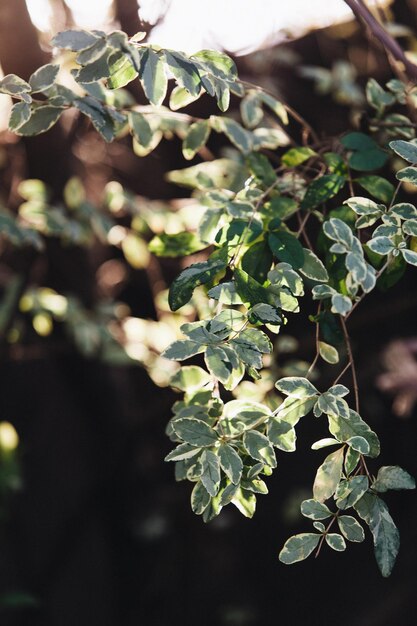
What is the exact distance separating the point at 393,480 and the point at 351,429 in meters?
0.08

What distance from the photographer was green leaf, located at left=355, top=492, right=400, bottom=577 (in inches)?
29.9

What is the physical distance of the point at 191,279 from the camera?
31.8 inches

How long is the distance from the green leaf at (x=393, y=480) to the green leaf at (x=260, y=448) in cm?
13

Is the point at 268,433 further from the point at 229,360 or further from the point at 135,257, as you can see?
the point at 135,257

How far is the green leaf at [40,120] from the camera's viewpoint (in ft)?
3.13

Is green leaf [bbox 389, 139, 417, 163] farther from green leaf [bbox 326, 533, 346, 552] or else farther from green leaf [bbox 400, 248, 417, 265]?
green leaf [bbox 326, 533, 346, 552]

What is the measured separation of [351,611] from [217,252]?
1979 mm

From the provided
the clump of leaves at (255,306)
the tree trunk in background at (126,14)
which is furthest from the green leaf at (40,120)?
the tree trunk in background at (126,14)

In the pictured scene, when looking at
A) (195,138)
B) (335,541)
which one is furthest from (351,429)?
(195,138)

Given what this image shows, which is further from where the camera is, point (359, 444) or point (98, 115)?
point (98, 115)

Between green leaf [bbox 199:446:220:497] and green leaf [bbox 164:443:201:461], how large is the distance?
0.08 ft

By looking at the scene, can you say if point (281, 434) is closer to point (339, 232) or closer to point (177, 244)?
point (339, 232)

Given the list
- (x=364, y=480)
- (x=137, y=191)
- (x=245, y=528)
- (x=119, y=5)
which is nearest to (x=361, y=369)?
(x=245, y=528)

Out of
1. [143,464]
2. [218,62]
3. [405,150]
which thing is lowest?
[143,464]
